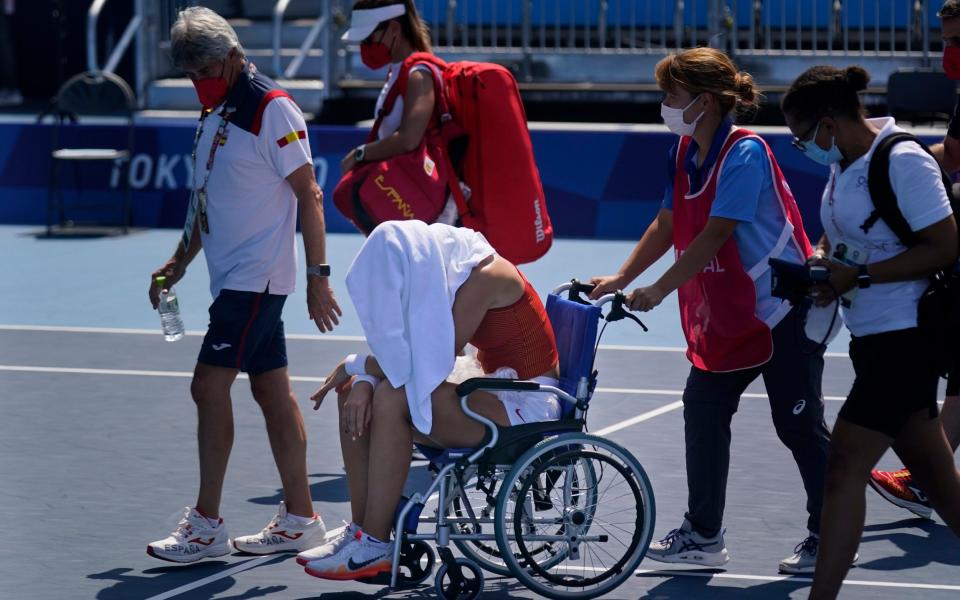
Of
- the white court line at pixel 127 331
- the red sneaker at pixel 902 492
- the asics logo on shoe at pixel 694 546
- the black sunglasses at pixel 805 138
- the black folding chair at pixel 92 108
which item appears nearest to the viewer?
the black sunglasses at pixel 805 138

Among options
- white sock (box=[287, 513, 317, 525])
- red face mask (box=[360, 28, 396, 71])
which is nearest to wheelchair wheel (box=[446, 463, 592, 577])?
white sock (box=[287, 513, 317, 525])

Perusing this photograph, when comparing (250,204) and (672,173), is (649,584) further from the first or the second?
(250,204)

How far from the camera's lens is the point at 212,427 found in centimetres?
581

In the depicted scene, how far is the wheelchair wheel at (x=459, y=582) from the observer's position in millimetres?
5160

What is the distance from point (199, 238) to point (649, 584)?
2.06 meters

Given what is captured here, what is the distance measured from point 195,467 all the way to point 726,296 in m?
2.63

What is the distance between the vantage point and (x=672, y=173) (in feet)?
19.4

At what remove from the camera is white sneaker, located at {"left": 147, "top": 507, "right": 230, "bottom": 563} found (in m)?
5.64

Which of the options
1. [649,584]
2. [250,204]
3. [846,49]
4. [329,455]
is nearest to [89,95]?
[846,49]

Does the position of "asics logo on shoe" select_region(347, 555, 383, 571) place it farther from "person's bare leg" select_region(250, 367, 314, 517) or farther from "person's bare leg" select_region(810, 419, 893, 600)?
"person's bare leg" select_region(810, 419, 893, 600)

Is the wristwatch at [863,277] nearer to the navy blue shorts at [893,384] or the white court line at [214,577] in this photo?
the navy blue shorts at [893,384]

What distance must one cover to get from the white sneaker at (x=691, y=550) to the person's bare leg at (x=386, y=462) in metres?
1.03

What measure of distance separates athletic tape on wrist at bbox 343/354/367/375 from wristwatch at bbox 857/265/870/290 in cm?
158

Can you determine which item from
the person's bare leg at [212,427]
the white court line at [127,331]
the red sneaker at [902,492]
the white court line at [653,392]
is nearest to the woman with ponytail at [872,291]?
the red sneaker at [902,492]
